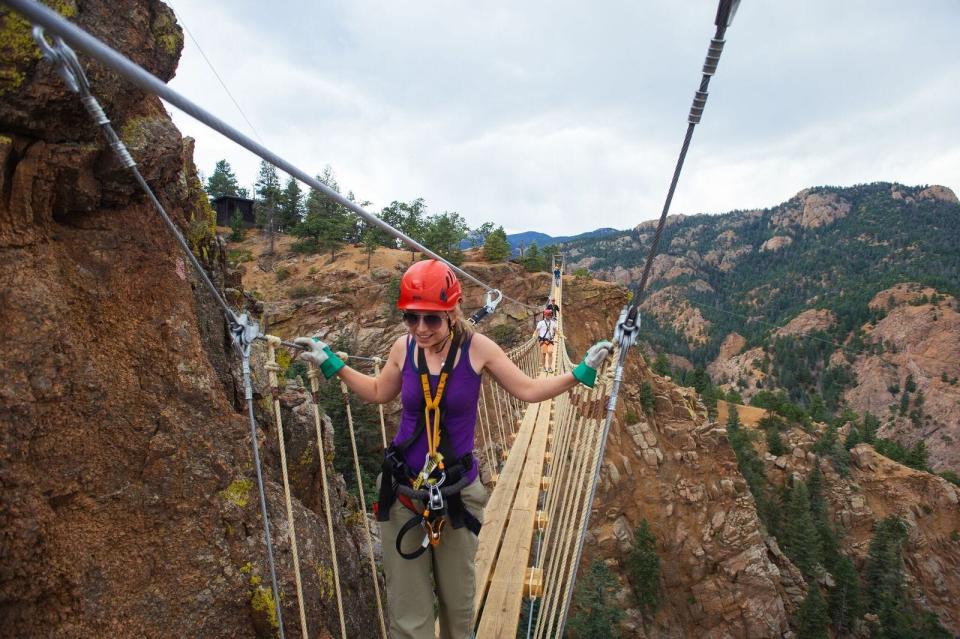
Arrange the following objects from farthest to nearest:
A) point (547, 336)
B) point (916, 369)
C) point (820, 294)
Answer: point (820, 294) → point (916, 369) → point (547, 336)

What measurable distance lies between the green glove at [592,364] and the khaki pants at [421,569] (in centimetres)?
50

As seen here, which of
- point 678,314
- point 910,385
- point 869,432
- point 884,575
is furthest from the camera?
point 678,314

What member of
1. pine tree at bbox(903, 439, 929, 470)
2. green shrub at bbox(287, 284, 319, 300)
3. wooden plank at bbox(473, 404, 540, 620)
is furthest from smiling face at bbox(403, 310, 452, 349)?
pine tree at bbox(903, 439, 929, 470)

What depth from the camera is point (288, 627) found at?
206cm

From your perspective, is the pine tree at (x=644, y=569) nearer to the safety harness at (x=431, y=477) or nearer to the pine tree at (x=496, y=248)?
the pine tree at (x=496, y=248)

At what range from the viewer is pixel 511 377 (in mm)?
1707

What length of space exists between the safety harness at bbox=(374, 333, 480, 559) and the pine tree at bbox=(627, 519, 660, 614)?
1757 cm

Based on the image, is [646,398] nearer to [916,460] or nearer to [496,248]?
[496,248]

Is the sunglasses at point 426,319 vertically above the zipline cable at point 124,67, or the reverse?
the zipline cable at point 124,67

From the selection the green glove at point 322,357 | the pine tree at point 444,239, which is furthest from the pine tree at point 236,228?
the green glove at point 322,357

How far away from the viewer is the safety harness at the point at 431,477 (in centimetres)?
163

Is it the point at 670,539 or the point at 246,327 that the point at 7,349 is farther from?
the point at 670,539

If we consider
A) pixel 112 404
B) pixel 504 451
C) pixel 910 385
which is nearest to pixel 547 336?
pixel 504 451

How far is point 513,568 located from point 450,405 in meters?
1.80
